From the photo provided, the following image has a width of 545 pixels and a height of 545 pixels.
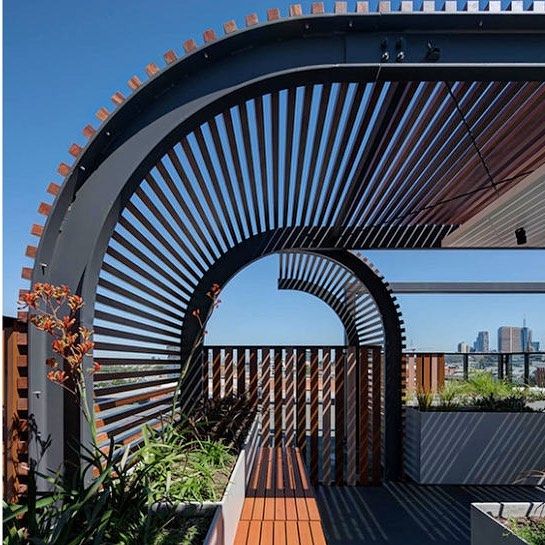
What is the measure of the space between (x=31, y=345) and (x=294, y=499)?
2403mm

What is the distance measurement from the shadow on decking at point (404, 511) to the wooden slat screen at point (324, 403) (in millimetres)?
324

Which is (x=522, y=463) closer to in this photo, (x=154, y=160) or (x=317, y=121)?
(x=317, y=121)

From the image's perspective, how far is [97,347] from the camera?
9.36 ft

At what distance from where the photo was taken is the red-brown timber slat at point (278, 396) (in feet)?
23.1

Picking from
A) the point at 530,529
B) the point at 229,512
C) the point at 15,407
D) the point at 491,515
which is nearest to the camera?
the point at 15,407

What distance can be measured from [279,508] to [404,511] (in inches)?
98.8

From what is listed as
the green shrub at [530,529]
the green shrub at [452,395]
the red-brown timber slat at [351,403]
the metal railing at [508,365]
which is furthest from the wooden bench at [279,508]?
the metal railing at [508,365]

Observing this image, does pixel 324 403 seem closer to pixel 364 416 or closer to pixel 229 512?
pixel 364 416

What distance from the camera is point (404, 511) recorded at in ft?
19.2

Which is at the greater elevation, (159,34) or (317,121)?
(159,34)

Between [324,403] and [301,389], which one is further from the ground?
[301,389]

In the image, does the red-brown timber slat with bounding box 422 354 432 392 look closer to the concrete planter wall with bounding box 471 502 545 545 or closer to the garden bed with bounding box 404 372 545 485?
the garden bed with bounding box 404 372 545 485

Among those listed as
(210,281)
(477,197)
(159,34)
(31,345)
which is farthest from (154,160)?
(477,197)

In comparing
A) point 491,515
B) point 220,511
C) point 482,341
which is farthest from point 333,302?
point 482,341
